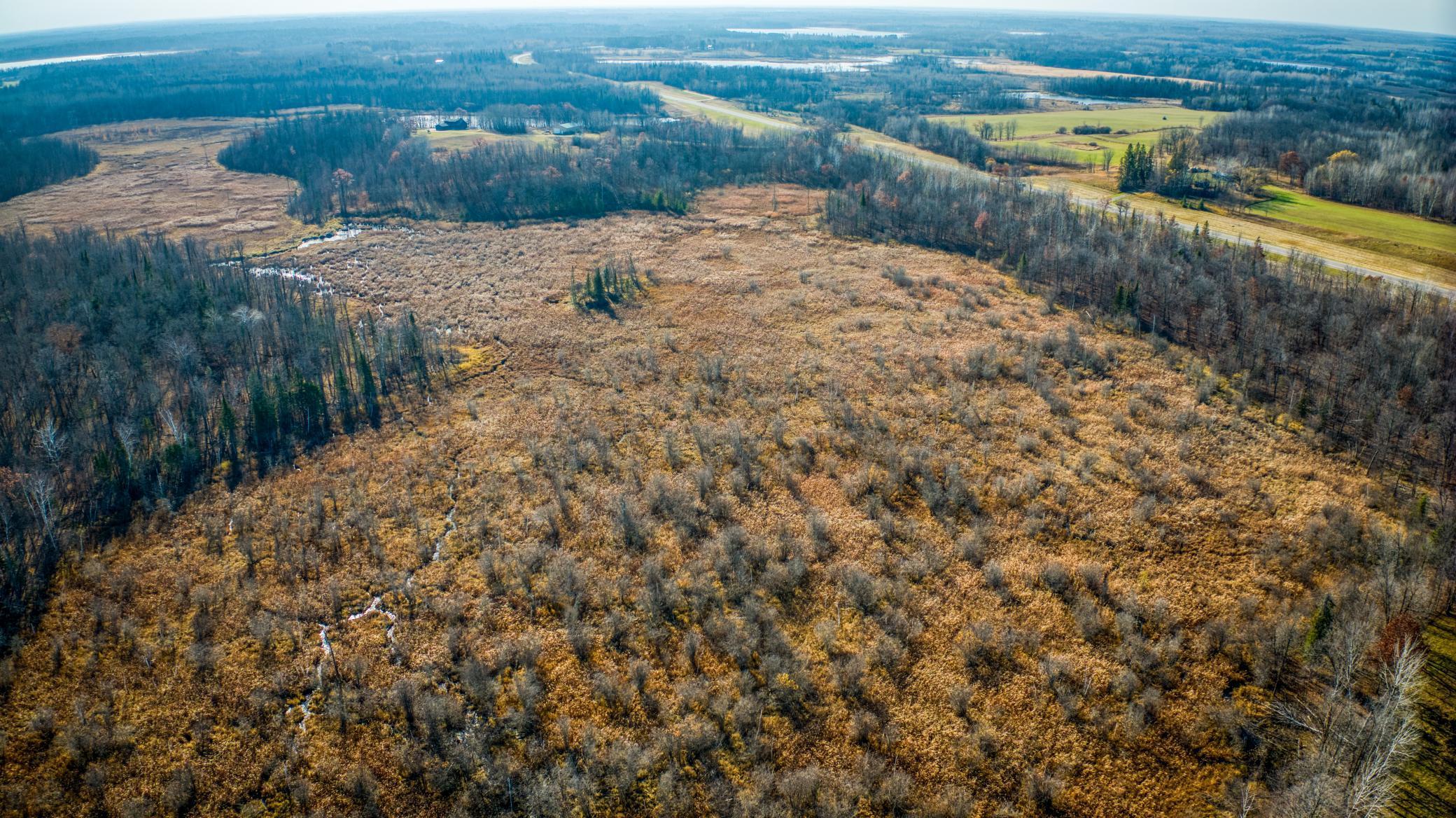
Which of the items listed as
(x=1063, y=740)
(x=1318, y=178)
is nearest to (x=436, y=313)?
(x=1063, y=740)

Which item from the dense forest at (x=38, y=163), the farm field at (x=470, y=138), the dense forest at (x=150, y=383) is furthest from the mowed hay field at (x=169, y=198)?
the farm field at (x=470, y=138)

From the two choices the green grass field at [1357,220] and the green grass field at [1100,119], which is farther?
the green grass field at [1100,119]

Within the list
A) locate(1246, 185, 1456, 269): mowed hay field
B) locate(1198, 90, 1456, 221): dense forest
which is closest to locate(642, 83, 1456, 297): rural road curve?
locate(1246, 185, 1456, 269): mowed hay field

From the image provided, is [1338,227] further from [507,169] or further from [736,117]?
[736,117]

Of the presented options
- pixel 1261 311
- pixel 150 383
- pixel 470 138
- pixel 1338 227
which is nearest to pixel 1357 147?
pixel 1338 227

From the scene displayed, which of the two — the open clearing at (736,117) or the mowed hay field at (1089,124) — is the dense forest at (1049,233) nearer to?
the mowed hay field at (1089,124)

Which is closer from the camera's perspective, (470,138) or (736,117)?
(470,138)
